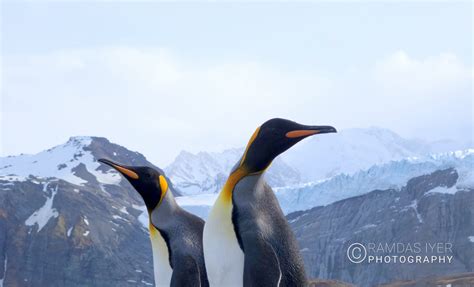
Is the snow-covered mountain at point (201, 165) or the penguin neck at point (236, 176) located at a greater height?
the penguin neck at point (236, 176)

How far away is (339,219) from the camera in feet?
155

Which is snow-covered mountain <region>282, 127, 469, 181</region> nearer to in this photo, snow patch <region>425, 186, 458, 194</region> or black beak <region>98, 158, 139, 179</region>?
snow patch <region>425, 186, 458, 194</region>

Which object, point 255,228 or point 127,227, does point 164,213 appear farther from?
point 127,227

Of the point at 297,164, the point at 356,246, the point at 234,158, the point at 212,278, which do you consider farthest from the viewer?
the point at 234,158

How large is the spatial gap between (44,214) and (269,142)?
155ft

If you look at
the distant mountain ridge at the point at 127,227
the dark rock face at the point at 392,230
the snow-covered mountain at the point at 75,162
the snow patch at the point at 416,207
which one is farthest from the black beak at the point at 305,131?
the snow-covered mountain at the point at 75,162

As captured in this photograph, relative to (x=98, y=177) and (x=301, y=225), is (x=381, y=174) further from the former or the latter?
(x=98, y=177)

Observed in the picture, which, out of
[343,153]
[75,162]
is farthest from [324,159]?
[75,162]

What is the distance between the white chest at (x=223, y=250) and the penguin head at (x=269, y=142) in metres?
0.21

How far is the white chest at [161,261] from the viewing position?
4.51m

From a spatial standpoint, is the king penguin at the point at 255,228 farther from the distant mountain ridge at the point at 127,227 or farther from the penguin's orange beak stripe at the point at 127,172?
the distant mountain ridge at the point at 127,227

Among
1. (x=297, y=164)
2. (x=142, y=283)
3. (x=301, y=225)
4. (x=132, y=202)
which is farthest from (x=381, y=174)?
(x=297, y=164)

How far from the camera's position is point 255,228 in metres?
3.72

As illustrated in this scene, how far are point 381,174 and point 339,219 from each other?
10.9m
